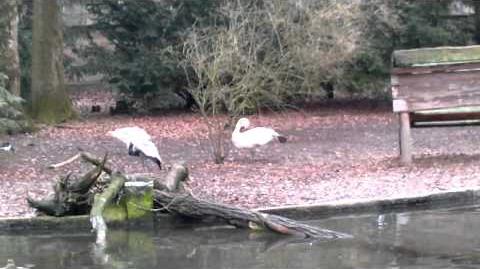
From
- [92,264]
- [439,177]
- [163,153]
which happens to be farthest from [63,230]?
[163,153]

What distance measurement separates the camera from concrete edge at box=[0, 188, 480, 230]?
11469 millimetres

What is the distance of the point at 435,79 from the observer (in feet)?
51.2

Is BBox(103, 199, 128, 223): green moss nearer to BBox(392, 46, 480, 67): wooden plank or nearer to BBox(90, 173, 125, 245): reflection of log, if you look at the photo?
BBox(90, 173, 125, 245): reflection of log

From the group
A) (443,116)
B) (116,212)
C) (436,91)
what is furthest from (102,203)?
(443,116)

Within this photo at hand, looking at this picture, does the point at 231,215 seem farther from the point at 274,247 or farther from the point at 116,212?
the point at 116,212

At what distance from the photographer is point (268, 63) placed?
24.5m

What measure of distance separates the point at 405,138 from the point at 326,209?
14.6 ft

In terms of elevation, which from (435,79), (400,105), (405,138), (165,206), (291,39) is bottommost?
(165,206)

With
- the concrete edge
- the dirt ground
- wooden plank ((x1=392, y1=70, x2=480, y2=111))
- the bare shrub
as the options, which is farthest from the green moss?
the bare shrub

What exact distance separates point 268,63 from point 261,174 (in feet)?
30.7

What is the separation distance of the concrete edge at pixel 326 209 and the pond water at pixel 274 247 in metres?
0.19

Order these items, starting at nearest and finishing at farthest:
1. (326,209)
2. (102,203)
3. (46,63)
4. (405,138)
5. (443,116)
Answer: (102,203)
(326,209)
(405,138)
(443,116)
(46,63)

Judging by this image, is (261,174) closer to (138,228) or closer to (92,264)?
(138,228)

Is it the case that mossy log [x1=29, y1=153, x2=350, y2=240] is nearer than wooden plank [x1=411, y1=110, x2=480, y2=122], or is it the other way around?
mossy log [x1=29, y1=153, x2=350, y2=240]
